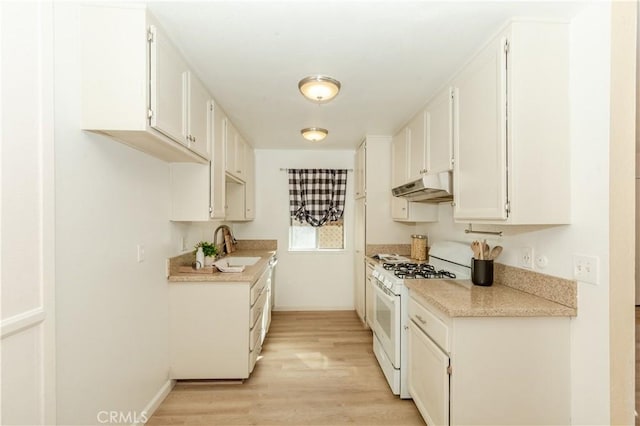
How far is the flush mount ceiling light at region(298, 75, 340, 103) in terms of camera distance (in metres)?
1.97

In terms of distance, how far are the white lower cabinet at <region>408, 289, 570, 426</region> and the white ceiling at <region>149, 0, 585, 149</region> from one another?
1.52m

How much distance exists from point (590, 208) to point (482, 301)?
27.4 inches

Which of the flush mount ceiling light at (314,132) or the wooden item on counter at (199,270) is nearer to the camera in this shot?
the wooden item on counter at (199,270)

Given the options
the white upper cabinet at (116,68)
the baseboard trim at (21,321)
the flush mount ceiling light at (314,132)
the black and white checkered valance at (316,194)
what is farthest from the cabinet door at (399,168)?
the baseboard trim at (21,321)

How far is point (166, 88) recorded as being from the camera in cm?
159

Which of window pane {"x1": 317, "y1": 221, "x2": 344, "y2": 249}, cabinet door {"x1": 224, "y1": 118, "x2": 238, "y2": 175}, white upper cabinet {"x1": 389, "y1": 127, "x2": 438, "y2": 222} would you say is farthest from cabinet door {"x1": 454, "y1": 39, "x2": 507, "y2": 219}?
window pane {"x1": 317, "y1": 221, "x2": 344, "y2": 249}

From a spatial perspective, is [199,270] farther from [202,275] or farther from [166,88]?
[166,88]

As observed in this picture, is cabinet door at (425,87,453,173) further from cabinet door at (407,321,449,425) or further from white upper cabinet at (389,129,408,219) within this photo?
cabinet door at (407,321,449,425)

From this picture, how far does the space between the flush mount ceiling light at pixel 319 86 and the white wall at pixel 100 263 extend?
118 cm

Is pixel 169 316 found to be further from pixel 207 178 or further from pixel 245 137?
pixel 245 137

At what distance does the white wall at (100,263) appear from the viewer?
1298 millimetres

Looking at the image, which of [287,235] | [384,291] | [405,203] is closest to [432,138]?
[405,203]

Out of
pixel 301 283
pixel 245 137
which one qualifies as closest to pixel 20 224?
pixel 245 137

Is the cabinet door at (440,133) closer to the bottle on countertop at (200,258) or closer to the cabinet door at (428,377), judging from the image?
the cabinet door at (428,377)
